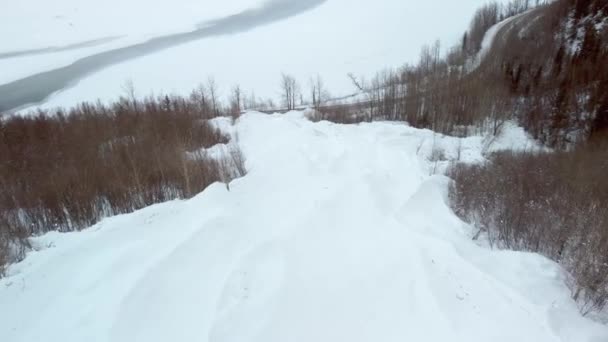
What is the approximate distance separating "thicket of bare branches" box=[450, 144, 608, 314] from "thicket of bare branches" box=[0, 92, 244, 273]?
5.66m

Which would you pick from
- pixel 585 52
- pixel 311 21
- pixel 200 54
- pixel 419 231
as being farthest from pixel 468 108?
pixel 311 21

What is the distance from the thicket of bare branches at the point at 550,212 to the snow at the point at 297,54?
113 ft

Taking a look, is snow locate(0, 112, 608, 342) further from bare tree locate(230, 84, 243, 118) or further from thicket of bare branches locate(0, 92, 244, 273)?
bare tree locate(230, 84, 243, 118)

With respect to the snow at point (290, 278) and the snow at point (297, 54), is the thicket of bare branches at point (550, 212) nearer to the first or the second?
the snow at point (290, 278)

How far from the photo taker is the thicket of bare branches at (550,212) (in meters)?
4.03

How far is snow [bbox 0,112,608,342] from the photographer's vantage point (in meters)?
3.29

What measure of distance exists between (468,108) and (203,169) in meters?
14.5

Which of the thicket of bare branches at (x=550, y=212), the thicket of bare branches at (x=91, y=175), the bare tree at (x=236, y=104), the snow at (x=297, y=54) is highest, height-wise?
the snow at (x=297, y=54)

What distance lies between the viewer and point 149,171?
825 centimetres

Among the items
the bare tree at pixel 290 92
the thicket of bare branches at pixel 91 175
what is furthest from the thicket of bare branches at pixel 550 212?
the bare tree at pixel 290 92

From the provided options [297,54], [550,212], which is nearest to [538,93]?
[550,212]

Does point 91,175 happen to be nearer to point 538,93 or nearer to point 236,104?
point 236,104

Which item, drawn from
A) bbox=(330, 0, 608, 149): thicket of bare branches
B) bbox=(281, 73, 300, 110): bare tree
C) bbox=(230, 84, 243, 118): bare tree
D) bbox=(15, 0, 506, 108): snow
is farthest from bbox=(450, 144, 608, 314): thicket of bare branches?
bbox=(15, 0, 506, 108): snow

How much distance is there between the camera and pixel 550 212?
5.41m
